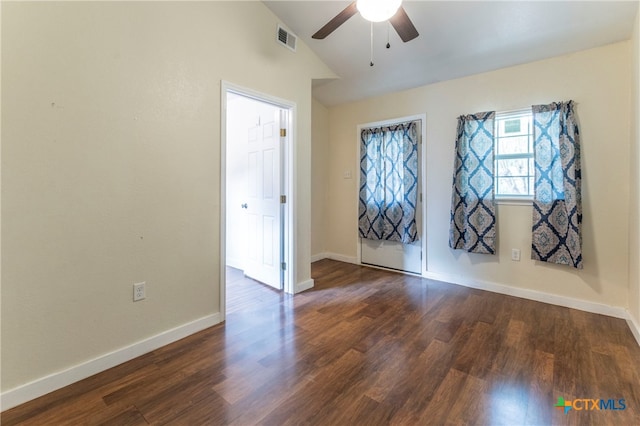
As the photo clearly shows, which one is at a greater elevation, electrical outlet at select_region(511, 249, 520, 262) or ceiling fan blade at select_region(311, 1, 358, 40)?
ceiling fan blade at select_region(311, 1, 358, 40)

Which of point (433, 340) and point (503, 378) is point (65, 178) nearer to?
point (433, 340)

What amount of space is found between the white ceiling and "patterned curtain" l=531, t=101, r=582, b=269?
0.59m

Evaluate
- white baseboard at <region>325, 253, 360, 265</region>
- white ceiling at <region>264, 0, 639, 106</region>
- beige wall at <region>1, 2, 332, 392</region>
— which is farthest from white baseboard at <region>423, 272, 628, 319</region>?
beige wall at <region>1, 2, 332, 392</region>

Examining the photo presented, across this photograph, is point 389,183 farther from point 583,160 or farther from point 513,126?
point 583,160

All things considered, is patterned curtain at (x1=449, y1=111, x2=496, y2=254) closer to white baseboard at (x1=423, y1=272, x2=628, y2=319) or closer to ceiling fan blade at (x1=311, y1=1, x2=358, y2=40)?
white baseboard at (x1=423, y1=272, x2=628, y2=319)

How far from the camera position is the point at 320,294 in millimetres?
3188

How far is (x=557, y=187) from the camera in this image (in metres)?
2.80

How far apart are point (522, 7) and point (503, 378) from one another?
9.41ft

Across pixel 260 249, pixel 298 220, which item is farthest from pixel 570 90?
pixel 260 249

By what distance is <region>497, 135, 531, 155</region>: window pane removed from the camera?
3.06m

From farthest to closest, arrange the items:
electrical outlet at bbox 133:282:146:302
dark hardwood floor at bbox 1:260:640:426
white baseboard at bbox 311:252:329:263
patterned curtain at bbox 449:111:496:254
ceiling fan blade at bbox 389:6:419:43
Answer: white baseboard at bbox 311:252:329:263 < patterned curtain at bbox 449:111:496:254 < electrical outlet at bbox 133:282:146:302 < ceiling fan blade at bbox 389:6:419:43 < dark hardwood floor at bbox 1:260:640:426

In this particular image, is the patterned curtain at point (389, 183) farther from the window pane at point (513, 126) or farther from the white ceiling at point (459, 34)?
the window pane at point (513, 126)

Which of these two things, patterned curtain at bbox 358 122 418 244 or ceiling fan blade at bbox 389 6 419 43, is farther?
patterned curtain at bbox 358 122 418 244

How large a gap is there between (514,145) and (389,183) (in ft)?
4.92
